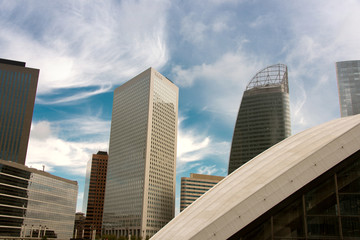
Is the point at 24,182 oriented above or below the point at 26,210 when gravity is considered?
above

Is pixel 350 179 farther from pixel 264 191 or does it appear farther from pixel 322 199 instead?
pixel 264 191

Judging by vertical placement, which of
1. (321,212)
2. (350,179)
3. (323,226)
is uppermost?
(350,179)

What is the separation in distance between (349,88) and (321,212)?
19387 centimetres

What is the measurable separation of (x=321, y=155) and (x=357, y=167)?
2868mm

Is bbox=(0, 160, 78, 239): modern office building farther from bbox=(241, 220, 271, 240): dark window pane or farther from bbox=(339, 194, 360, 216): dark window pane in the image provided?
bbox=(339, 194, 360, 216): dark window pane

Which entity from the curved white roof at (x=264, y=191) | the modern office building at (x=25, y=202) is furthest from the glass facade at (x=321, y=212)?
the modern office building at (x=25, y=202)

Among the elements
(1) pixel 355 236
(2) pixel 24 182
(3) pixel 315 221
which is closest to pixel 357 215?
(1) pixel 355 236

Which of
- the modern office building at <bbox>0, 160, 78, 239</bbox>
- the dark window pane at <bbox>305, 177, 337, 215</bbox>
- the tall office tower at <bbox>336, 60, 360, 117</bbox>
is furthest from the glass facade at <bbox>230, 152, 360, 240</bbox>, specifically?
the tall office tower at <bbox>336, 60, 360, 117</bbox>

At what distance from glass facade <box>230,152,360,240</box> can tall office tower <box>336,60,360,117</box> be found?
188 m

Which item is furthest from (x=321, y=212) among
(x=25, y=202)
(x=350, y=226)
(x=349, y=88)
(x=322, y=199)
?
(x=349, y=88)

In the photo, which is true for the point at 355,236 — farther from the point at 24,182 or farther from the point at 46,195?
the point at 46,195

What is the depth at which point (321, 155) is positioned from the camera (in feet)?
76.7

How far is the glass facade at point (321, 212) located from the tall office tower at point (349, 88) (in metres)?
188

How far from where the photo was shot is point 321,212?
23.1 metres
